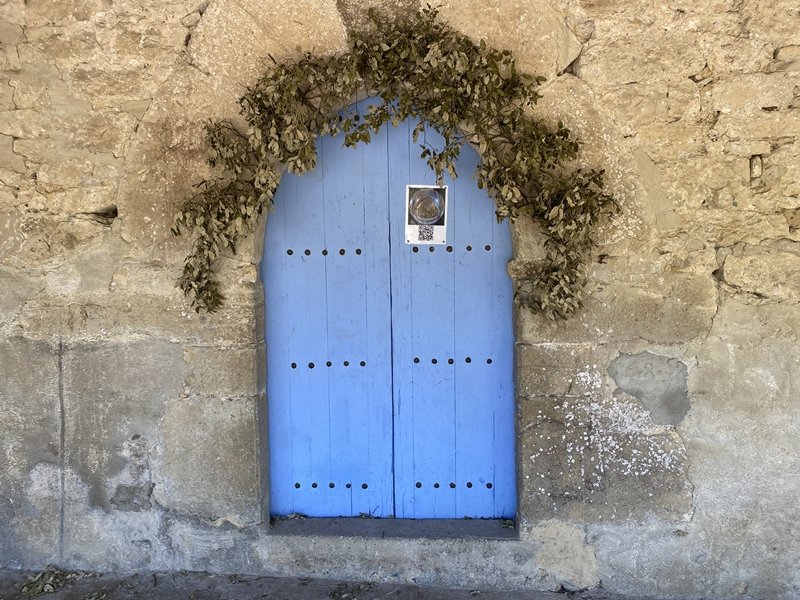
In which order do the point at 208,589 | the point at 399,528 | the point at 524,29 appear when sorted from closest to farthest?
the point at 524,29 < the point at 208,589 < the point at 399,528

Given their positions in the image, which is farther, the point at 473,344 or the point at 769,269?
the point at 473,344

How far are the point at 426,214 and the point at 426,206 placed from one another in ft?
0.12

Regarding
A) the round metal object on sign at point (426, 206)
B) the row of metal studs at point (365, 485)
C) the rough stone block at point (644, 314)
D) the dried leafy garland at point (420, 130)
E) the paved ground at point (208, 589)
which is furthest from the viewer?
the row of metal studs at point (365, 485)

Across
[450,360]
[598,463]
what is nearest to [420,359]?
[450,360]

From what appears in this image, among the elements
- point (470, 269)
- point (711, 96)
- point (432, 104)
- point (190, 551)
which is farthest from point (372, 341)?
point (711, 96)

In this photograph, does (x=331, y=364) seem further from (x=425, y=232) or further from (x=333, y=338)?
(x=425, y=232)

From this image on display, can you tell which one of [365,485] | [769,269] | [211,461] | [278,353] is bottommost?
[365,485]

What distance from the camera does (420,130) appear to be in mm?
2686

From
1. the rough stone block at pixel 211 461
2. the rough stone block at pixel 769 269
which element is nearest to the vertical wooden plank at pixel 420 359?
the rough stone block at pixel 211 461

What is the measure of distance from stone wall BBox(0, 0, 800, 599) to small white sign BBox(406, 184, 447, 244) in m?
0.38

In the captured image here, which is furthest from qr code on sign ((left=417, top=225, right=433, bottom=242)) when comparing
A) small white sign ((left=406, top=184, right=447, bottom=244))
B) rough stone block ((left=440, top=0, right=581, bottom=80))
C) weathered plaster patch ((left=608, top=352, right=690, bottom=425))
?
weathered plaster patch ((left=608, top=352, right=690, bottom=425))

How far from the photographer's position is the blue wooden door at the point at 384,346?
9.39 ft

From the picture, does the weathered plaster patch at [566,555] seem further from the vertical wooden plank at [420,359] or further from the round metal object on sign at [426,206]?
the round metal object on sign at [426,206]

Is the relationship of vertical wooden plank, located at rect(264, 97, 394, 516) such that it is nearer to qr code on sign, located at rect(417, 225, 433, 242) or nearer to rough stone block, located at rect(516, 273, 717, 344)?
qr code on sign, located at rect(417, 225, 433, 242)
